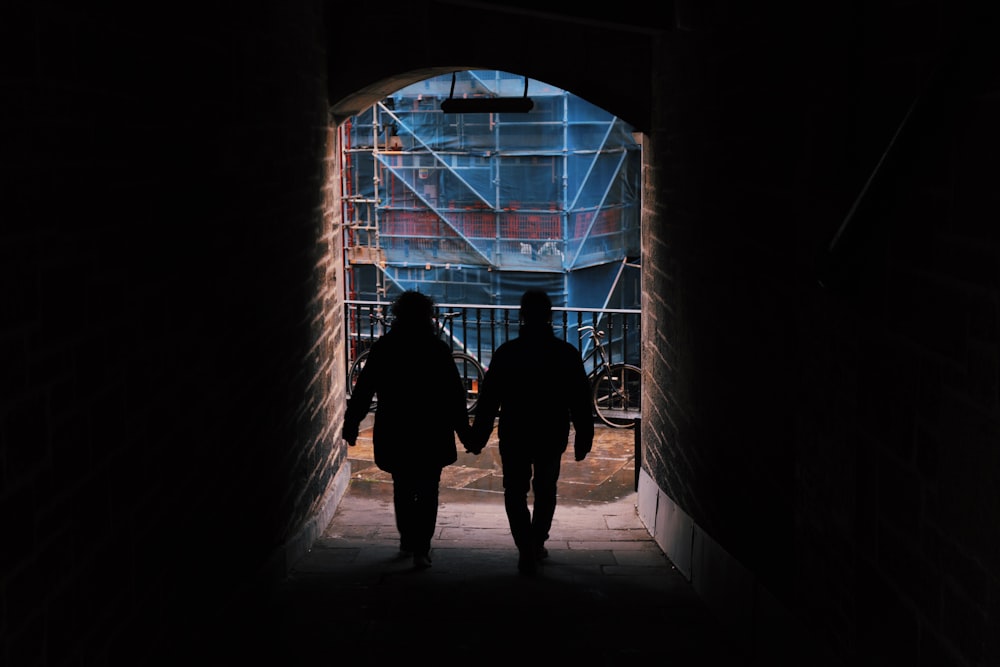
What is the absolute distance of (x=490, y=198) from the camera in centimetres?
1947

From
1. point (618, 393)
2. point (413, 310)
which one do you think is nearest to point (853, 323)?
point (413, 310)

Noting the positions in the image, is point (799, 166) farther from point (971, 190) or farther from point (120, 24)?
point (120, 24)

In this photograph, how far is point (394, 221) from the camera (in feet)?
65.3

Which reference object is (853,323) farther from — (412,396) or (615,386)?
(615,386)

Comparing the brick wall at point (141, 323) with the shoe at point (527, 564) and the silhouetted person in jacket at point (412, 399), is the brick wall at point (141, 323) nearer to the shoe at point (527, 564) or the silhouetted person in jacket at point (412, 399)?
the silhouetted person in jacket at point (412, 399)

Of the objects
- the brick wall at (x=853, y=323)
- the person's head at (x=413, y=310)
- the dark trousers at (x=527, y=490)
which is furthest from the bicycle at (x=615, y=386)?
the person's head at (x=413, y=310)

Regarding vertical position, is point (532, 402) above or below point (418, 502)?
above

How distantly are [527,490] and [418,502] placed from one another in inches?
22.8

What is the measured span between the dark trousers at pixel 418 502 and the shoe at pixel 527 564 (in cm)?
50

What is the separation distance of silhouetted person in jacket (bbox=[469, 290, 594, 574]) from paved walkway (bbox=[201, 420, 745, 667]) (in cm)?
50

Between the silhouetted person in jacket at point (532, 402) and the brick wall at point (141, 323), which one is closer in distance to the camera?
the brick wall at point (141, 323)

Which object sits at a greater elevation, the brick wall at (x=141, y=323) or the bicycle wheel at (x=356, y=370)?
the brick wall at (x=141, y=323)

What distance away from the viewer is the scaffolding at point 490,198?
19000 millimetres

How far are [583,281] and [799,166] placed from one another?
15.9 meters
